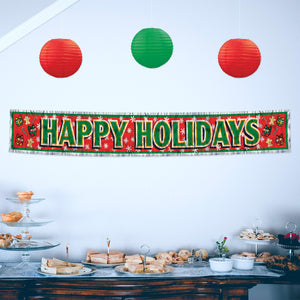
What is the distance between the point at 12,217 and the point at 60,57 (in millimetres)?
1462

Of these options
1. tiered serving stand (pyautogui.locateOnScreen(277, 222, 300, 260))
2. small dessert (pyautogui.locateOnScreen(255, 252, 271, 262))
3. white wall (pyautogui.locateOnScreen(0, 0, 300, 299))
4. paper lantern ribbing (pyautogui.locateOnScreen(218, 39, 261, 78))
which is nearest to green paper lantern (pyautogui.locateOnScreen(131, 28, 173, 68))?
paper lantern ribbing (pyautogui.locateOnScreen(218, 39, 261, 78))

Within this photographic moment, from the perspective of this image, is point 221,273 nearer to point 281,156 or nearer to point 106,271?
point 106,271

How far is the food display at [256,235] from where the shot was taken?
4.11 m

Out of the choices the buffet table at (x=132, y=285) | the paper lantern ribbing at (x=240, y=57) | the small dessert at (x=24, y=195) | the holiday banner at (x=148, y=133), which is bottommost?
the buffet table at (x=132, y=285)

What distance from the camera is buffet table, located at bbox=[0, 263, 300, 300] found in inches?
139

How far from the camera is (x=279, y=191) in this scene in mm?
4410

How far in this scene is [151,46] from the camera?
296 centimetres

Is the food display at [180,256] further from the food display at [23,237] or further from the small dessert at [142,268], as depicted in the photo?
the food display at [23,237]

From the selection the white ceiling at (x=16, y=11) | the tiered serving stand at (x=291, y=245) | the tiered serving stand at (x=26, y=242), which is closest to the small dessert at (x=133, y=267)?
the tiered serving stand at (x=26, y=242)

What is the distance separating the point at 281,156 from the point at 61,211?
2077mm


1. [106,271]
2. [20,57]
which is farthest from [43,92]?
[106,271]

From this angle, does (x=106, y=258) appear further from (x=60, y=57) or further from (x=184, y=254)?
(x=60, y=57)

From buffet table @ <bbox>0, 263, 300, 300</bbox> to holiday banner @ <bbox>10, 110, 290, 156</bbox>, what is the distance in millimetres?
1165

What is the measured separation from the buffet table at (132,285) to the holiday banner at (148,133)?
3.82ft
